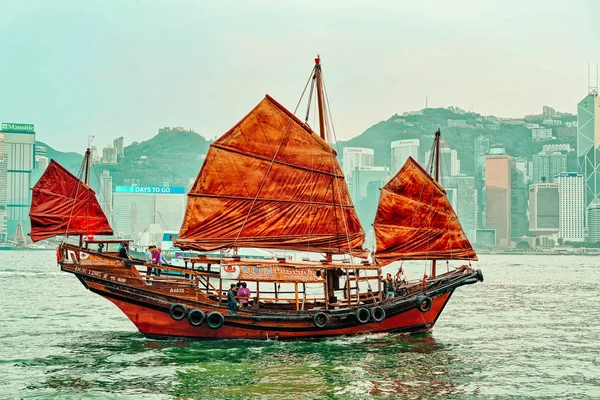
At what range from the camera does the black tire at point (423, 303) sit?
28.3 m

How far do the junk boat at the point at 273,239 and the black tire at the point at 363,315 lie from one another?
38mm

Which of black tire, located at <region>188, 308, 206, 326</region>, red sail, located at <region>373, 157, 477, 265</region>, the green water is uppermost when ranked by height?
red sail, located at <region>373, 157, 477, 265</region>

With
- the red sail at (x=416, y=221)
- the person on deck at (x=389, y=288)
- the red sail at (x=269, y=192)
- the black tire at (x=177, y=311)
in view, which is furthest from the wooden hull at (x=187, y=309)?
the red sail at (x=416, y=221)

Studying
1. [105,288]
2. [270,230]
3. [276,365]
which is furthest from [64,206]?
[276,365]

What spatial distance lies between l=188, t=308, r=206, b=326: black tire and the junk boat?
0.11 feet

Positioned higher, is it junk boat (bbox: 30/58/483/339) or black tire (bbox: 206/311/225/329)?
junk boat (bbox: 30/58/483/339)

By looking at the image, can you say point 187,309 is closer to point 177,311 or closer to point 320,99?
point 177,311

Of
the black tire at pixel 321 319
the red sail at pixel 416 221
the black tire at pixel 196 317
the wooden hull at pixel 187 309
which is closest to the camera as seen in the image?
the black tire at pixel 196 317

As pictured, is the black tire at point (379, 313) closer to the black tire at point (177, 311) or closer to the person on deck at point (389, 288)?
the person on deck at point (389, 288)

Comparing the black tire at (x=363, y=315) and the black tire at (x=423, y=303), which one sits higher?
the black tire at (x=423, y=303)

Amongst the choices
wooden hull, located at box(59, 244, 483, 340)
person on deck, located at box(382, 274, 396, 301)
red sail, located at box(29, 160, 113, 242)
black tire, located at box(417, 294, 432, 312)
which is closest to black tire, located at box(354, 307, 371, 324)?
wooden hull, located at box(59, 244, 483, 340)

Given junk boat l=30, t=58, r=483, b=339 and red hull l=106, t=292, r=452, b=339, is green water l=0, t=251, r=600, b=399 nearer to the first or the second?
red hull l=106, t=292, r=452, b=339

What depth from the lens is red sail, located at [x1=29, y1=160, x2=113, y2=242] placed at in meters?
29.7

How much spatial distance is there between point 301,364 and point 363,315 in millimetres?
4086
